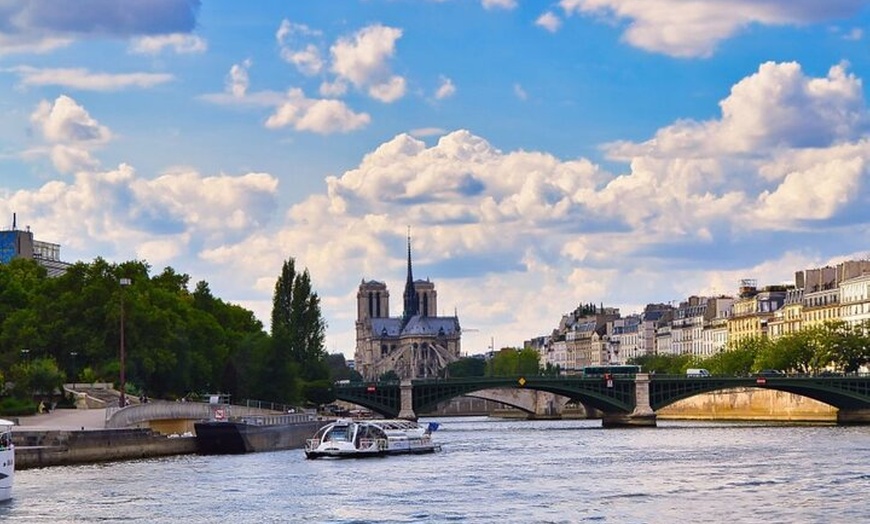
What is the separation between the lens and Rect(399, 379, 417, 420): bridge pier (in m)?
126

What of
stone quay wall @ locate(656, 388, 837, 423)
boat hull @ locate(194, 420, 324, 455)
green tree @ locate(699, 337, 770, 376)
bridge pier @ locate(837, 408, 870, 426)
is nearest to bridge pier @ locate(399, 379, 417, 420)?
stone quay wall @ locate(656, 388, 837, 423)

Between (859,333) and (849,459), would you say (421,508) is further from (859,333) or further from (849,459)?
(859,333)

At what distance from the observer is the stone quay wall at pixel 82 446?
210 ft

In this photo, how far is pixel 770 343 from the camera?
160 metres

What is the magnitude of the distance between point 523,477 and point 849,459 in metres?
→ 13.4

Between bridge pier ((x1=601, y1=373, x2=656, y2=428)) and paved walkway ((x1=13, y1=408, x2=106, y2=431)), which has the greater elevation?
bridge pier ((x1=601, y1=373, x2=656, y2=428))

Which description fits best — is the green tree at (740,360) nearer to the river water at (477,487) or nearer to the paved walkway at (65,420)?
the river water at (477,487)

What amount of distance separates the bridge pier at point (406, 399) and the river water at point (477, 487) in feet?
132

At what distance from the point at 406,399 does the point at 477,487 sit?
67661 mm

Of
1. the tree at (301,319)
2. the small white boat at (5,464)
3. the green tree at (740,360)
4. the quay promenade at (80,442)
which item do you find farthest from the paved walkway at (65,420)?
the green tree at (740,360)

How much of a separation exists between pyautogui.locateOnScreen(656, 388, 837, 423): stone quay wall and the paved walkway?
200 feet

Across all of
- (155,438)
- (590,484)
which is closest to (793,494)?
(590,484)

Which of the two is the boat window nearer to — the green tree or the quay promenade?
the quay promenade

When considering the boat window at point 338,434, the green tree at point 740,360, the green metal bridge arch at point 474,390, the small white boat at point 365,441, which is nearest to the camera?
the small white boat at point 365,441
